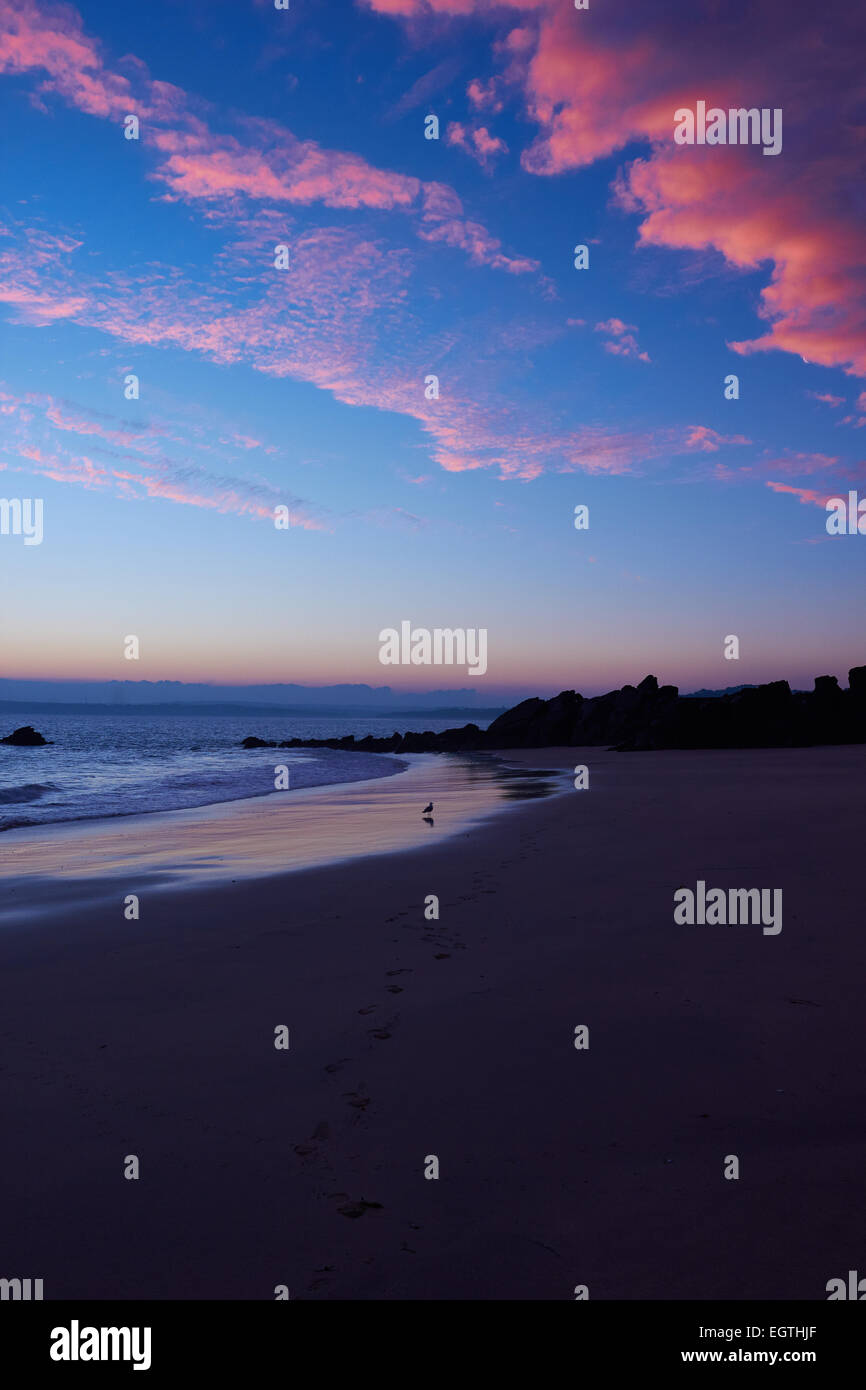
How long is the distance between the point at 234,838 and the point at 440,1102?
1269 cm

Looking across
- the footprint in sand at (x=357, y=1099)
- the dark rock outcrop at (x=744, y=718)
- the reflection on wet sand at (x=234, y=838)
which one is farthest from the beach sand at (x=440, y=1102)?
the dark rock outcrop at (x=744, y=718)

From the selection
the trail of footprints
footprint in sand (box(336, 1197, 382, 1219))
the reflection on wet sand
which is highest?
footprint in sand (box(336, 1197, 382, 1219))

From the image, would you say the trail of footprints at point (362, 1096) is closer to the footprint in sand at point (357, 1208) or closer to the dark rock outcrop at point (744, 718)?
the footprint in sand at point (357, 1208)

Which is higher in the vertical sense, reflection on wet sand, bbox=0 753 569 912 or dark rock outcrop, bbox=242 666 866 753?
dark rock outcrop, bbox=242 666 866 753

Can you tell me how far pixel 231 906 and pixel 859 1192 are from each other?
7.61 metres

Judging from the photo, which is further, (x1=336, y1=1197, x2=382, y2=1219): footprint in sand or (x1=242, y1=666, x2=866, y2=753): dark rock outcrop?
(x1=242, y1=666, x2=866, y2=753): dark rock outcrop

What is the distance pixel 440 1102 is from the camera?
4371 millimetres

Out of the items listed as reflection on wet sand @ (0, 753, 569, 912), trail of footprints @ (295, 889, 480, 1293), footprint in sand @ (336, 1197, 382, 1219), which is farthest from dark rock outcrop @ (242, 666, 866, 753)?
footprint in sand @ (336, 1197, 382, 1219)

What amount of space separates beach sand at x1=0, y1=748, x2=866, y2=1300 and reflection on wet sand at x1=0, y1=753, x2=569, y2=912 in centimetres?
312

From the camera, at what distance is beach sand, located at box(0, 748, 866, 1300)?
3166 mm

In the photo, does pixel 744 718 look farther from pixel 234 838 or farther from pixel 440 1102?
pixel 440 1102

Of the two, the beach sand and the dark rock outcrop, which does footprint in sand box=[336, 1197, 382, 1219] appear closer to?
the beach sand
